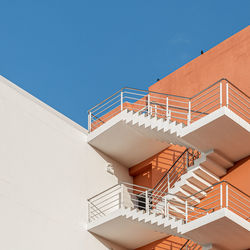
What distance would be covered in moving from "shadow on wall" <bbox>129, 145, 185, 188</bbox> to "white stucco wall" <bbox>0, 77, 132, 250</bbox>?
1.51 meters

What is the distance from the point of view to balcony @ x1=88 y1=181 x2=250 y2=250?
52.9ft

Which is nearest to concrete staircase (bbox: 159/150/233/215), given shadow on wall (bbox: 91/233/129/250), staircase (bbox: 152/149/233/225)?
staircase (bbox: 152/149/233/225)

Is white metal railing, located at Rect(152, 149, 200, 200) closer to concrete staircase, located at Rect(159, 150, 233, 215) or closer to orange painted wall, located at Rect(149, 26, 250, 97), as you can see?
concrete staircase, located at Rect(159, 150, 233, 215)

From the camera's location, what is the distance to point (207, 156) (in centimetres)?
1811

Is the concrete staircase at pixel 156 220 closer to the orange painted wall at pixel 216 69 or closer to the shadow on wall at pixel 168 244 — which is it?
the shadow on wall at pixel 168 244

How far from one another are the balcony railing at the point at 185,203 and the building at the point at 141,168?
0.11ft

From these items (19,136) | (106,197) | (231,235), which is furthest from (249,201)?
(19,136)

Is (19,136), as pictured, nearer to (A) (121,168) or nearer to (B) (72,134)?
(B) (72,134)

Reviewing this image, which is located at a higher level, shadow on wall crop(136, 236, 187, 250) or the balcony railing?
the balcony railing

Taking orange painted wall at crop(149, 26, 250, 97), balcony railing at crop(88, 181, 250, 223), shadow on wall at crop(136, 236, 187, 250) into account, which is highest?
orange painted wall at crop(149, 26, 250, 97)

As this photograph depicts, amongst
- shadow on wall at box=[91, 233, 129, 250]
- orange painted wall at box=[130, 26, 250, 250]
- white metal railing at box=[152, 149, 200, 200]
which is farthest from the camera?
shadow on wall at box=[91, 233, 129, 250]

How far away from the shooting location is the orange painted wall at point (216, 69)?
19.1 m

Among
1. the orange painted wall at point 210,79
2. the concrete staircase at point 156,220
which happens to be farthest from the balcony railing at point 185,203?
the orange painted wall at point 210,79

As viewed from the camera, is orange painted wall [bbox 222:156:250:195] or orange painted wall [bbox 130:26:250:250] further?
orange painted wall [bbox 130:26:250:250]
